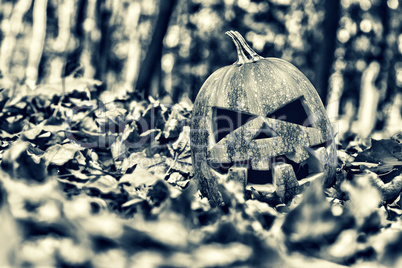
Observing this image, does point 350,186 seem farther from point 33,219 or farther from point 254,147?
point 33,219

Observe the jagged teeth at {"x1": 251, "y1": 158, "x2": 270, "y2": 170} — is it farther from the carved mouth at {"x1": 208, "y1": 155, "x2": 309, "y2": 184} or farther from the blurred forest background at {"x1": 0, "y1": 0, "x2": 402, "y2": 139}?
the blurred forest background at {"x1": 0, "y1": 0, "x2": 402, "y2": 139}

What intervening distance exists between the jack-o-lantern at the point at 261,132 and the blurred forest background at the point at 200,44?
1294 mm

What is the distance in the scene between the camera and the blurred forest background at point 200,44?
13.2ft

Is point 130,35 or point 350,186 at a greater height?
point 130,35

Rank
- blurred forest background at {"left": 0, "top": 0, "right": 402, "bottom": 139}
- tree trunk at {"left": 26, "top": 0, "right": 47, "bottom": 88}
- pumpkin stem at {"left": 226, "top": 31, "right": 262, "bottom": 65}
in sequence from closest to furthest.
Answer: pumpkin stem at {"left": 226, "top": 31, "right": 262, "bottom": 65} < blurred forest background at {"left": 0, "top": 0, "right": 402, "bottom": 139} < tree trunk at {"left": 26, "top": 0, "right": 47, "bottom": 88}

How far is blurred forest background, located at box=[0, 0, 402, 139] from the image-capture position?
4.03 meters

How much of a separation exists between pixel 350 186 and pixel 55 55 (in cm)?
418

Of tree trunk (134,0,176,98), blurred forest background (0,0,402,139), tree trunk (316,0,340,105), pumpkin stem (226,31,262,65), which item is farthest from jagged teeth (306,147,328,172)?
tree trunk (134,0,176,98)

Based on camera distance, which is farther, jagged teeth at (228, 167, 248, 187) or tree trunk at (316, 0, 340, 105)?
tree trunk at (316, 0, 340, 105)

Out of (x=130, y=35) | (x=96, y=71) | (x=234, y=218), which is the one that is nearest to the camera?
(x=234, y=218)

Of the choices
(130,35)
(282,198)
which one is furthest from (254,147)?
(130,35)

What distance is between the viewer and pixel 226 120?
1807 millimetres

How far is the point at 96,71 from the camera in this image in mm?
4230

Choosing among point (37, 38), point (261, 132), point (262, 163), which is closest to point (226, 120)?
point (261, 132)
